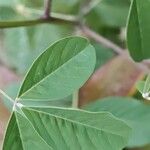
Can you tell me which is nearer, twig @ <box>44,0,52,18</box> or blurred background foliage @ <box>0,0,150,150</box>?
twig @ <box>44,0,52,18</box>

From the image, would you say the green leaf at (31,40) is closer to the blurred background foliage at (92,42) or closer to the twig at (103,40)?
the blurred background foliage at (92,42)

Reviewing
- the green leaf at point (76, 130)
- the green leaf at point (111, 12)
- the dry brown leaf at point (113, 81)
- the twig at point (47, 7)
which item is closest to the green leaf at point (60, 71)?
the green leaf at point (76, 130)

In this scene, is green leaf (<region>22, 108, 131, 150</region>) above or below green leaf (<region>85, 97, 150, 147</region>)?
above

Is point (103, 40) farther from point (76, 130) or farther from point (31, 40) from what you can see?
point (76, 130)

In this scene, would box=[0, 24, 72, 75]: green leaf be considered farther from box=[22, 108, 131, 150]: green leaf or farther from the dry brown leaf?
box=[22, 108, 131, 150]: green leaf

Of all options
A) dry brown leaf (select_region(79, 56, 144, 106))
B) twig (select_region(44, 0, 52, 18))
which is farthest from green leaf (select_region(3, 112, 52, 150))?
dry brown leaf (select_region(79, 56, 144, 106))

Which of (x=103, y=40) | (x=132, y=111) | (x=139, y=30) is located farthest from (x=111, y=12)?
(x=139, y=30)

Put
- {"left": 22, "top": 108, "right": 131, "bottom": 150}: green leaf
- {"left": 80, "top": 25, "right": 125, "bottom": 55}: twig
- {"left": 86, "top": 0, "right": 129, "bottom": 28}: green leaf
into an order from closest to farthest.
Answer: {"left": 22, "top": 108, "right": 131, "bottom": 150}: green leaf < {"left": 80, "top": 25, "right": 125, "bottom": 55}: twig < {"left": 86, "top": 0, "right": 129, "bottom": 28}: green leaf
